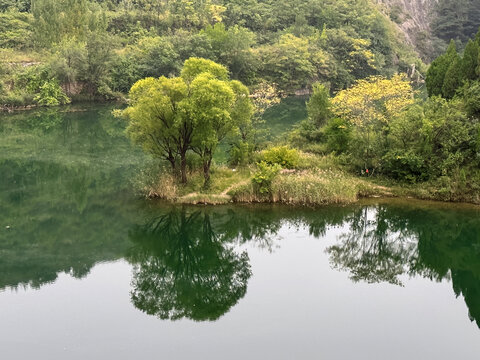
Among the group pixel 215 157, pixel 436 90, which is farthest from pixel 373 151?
pixel 215 157

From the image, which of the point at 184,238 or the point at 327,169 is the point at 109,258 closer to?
the point at 184,238

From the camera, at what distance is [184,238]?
22.2m

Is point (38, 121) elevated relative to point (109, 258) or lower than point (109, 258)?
elevated

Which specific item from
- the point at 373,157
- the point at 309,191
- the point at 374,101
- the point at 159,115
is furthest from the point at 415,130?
the point at 159,115

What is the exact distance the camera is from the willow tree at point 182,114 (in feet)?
75.2

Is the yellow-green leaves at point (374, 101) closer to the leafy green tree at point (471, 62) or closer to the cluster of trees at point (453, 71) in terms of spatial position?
the cluster of trees at point (453, 71)

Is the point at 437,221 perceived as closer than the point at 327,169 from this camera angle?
Yes

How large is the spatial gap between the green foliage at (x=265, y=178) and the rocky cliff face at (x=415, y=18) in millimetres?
88882

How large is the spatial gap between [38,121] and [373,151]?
114 ft

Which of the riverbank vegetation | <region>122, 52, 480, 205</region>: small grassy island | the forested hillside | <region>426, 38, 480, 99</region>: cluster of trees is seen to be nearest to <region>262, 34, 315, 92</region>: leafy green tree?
the forested hillside

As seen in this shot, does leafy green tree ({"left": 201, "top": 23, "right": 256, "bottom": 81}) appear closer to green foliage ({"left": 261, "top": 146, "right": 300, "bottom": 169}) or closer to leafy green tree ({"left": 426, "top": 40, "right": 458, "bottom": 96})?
leafy green tree ({"left": 426, "top": 40, "right": 458, "bottom": 96})

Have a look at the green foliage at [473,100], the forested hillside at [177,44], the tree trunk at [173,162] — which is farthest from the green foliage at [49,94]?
the green foliage at [473,100]

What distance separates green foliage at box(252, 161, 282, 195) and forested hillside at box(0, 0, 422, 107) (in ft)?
134

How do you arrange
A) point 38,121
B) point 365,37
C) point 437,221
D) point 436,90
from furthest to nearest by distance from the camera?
1. point 365,37
2. point 38,121
3. point 436,90
4. point 437,221
